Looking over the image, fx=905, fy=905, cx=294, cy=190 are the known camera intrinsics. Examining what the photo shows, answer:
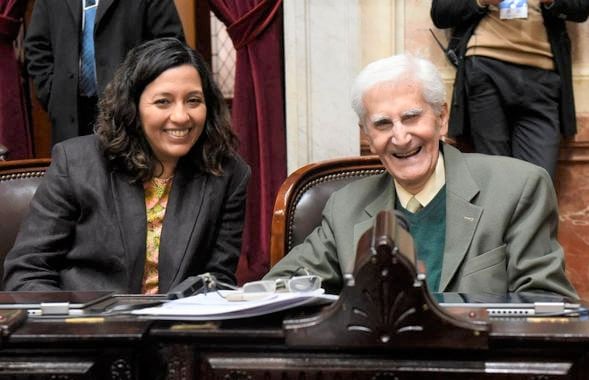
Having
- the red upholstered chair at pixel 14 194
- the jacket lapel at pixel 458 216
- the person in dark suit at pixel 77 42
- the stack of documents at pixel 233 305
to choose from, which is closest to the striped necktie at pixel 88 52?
the person in dark suit at pixel 77 42

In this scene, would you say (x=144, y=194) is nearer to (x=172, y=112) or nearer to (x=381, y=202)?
(x=172, y=112)

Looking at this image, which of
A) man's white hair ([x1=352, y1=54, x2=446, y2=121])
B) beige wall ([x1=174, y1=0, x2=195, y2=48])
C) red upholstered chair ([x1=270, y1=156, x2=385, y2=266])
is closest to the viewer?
man's white hair ([x1=352, y1=54, x2=446, y2=121])

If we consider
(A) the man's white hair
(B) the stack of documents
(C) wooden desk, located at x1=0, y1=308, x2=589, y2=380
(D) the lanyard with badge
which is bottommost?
(C) wooden desk, located at x1=0, y1=308, x2=589, y2=380

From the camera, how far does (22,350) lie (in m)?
1.26

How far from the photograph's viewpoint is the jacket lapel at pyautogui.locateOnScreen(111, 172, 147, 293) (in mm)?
2213

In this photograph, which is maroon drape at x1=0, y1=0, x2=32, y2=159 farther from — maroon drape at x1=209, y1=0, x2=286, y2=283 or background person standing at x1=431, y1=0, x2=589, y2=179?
background person standing at x1=431, y1=0, x2=589, y2=179

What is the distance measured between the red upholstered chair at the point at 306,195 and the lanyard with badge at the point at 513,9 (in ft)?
4.94

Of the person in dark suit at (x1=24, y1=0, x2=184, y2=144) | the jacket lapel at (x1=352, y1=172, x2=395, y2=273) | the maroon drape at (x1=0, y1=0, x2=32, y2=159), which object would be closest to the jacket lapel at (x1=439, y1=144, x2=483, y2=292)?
the jacket lapel at (x1=352, y1=172, x2=395, y2=273)

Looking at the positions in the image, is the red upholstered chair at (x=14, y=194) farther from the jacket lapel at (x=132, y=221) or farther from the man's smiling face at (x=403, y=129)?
the man's smiling face at (x=403, y=129)

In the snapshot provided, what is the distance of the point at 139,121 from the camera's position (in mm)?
2373

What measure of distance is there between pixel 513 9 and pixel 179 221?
1.91 m

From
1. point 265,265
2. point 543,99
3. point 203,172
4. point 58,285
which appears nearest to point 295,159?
point 265,265

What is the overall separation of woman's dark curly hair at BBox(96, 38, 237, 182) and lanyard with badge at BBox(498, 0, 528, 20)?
1.60 m

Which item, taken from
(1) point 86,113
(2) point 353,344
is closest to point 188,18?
(1) point 86,113
